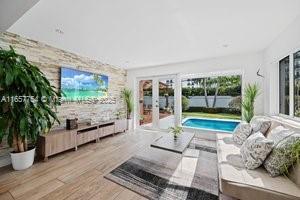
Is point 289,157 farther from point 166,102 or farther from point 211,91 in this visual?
point 211,91

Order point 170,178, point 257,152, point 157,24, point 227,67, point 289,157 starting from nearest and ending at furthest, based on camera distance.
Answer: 1. point 289,157
2. point 257,152
3. point 170,178
4. point 157,24
5. point 227,67

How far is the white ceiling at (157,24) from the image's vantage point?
6.16 ft

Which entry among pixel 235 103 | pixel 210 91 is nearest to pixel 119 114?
pixel 210 91

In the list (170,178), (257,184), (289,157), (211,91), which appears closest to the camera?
(257,184)

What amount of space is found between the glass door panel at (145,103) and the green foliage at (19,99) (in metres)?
3.52

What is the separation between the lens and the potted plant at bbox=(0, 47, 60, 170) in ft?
6.98

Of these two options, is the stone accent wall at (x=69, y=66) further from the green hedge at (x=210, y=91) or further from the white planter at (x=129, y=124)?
the green hedge at (x=210, y=91)

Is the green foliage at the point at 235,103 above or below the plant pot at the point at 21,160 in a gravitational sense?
above

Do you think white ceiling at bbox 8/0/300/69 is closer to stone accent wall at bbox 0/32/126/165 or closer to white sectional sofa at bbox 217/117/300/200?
stone accent wall at bbox 0/32/126/165

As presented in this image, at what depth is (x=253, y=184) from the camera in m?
1.38

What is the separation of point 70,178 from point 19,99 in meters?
1.44

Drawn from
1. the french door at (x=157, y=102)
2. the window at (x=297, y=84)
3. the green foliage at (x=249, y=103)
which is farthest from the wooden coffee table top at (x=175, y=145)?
the french door at (x=157, y=102)

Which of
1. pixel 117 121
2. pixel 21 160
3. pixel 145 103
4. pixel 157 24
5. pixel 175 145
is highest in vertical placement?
pixel 157 24

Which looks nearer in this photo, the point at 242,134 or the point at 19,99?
the point at 19,99
